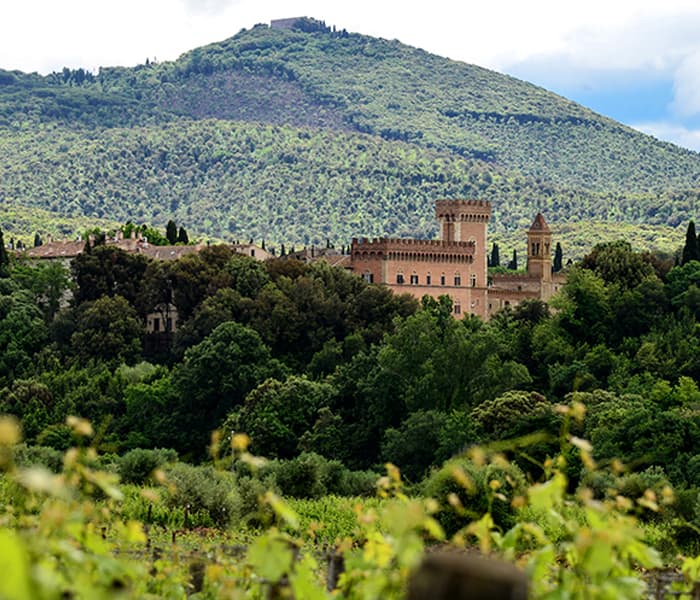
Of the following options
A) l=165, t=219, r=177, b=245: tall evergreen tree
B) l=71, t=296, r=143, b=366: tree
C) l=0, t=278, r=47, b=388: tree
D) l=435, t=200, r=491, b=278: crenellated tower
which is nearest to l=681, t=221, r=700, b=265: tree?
l=435, t=200, r=491, b=278: crenellated tower

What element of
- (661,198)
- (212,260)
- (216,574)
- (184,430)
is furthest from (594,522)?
(661,198)

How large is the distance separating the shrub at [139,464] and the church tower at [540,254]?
38.0 m

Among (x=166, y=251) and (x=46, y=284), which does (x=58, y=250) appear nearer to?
(x=166, y=251)

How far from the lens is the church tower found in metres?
87.6

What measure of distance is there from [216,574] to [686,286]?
5817 centimetres

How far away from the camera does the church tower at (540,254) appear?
287ft

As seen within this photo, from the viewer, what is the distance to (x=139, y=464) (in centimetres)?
5222

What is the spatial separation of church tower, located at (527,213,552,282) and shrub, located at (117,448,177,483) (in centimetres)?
3795

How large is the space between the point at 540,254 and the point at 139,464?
4052cm

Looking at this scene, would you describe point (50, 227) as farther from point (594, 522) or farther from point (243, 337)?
point (594, 522)

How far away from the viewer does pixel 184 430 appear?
204 feet

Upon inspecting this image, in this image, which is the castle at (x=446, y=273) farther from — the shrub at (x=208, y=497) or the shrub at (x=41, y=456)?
the shrub at (x=208, y=497)

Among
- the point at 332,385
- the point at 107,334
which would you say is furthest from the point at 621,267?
the point at 107,334

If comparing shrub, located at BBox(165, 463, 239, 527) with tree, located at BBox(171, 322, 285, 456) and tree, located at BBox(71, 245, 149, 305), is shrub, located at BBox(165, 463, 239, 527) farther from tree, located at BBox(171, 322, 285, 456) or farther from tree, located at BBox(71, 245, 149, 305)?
tree, located at BBox(71, 245, 149, 305)
